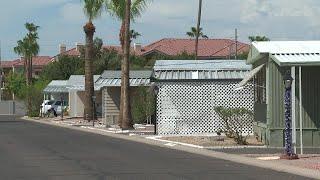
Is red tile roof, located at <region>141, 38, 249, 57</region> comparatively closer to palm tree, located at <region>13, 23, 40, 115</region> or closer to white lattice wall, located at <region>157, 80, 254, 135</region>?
palm tree, located at <region>13, 23, 40, 115</region>

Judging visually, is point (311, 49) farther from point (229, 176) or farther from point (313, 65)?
point (229, 176)

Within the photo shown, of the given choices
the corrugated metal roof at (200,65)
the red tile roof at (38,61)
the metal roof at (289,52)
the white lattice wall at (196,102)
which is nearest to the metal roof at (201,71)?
the corrugated metal roof at (200,65)

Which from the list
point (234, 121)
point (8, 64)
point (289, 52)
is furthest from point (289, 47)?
point (8, 64)

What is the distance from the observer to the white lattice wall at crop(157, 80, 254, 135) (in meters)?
33.0

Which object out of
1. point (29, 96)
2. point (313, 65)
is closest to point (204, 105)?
point (313, 65)

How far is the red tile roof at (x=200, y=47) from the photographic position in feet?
300

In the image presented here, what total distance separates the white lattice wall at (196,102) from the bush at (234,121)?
4.08 meters

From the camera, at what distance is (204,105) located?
33.0 m

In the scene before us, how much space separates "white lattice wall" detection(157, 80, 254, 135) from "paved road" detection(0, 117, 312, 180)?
7473 millimetres

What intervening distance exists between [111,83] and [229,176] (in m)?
30.6

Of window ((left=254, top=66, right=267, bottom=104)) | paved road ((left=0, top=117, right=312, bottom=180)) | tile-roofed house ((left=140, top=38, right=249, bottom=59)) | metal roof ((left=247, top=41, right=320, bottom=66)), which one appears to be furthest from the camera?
tile-roofed house ((left=140, top=38, right=249, bottom=59))

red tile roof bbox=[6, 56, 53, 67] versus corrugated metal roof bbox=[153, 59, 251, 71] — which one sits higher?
red tile roof bbox=[6, 56, 53, 67]

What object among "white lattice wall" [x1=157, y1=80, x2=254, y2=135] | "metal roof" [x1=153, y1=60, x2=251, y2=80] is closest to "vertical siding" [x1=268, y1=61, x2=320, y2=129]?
"white lattice wall" [x1=157, y1=80, x2=254, y2=135]

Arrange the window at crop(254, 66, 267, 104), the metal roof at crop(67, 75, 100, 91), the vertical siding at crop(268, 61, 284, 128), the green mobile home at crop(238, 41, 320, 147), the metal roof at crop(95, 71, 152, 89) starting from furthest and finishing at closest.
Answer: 1. the metal roof at crop(67, 75, 100, 91)
2. the metal roof at crop(95, 71, 152, 89)
3. the window at crop(254, 66, 267, 104)
4. the vertical siding at crop(268, 61, 284, 128)
5. the green mobile home at crop(238, 41, 320, 147)
